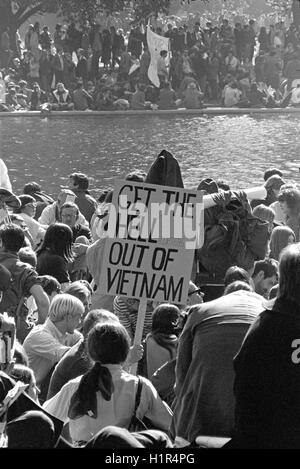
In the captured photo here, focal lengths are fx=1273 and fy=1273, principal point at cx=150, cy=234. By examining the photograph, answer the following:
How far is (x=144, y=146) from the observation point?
20109 mm

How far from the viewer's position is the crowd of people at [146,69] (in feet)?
84.7

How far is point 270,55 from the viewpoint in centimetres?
2852

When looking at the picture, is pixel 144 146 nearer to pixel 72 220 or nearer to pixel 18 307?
pixel 72 220

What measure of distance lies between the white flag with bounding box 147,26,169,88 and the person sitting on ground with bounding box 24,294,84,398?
804 inches

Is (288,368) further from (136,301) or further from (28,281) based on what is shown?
(28,281)

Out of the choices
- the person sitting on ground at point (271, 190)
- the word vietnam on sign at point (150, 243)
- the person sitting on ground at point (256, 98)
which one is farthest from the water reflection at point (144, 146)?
the word vietnam on sign at point (150, 243)

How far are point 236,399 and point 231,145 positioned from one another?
53.7ft

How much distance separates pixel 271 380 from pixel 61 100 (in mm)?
21735

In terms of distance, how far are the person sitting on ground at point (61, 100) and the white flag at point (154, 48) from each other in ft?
6.28

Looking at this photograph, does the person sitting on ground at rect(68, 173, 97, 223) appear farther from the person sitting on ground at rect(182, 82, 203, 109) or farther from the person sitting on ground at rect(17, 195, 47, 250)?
the person sitting on ground at rect(182, 82, 203, 109)

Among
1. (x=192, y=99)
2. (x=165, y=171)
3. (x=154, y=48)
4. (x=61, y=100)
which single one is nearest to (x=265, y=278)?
(x=165, y=171)

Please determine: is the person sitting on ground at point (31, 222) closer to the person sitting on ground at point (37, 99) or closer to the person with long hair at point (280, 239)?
the person with long hair at point (280, 239)

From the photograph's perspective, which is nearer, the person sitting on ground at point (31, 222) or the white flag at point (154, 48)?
the person sitting on ground at point (31, 222)

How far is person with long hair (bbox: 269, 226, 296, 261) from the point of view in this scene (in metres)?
8.20
